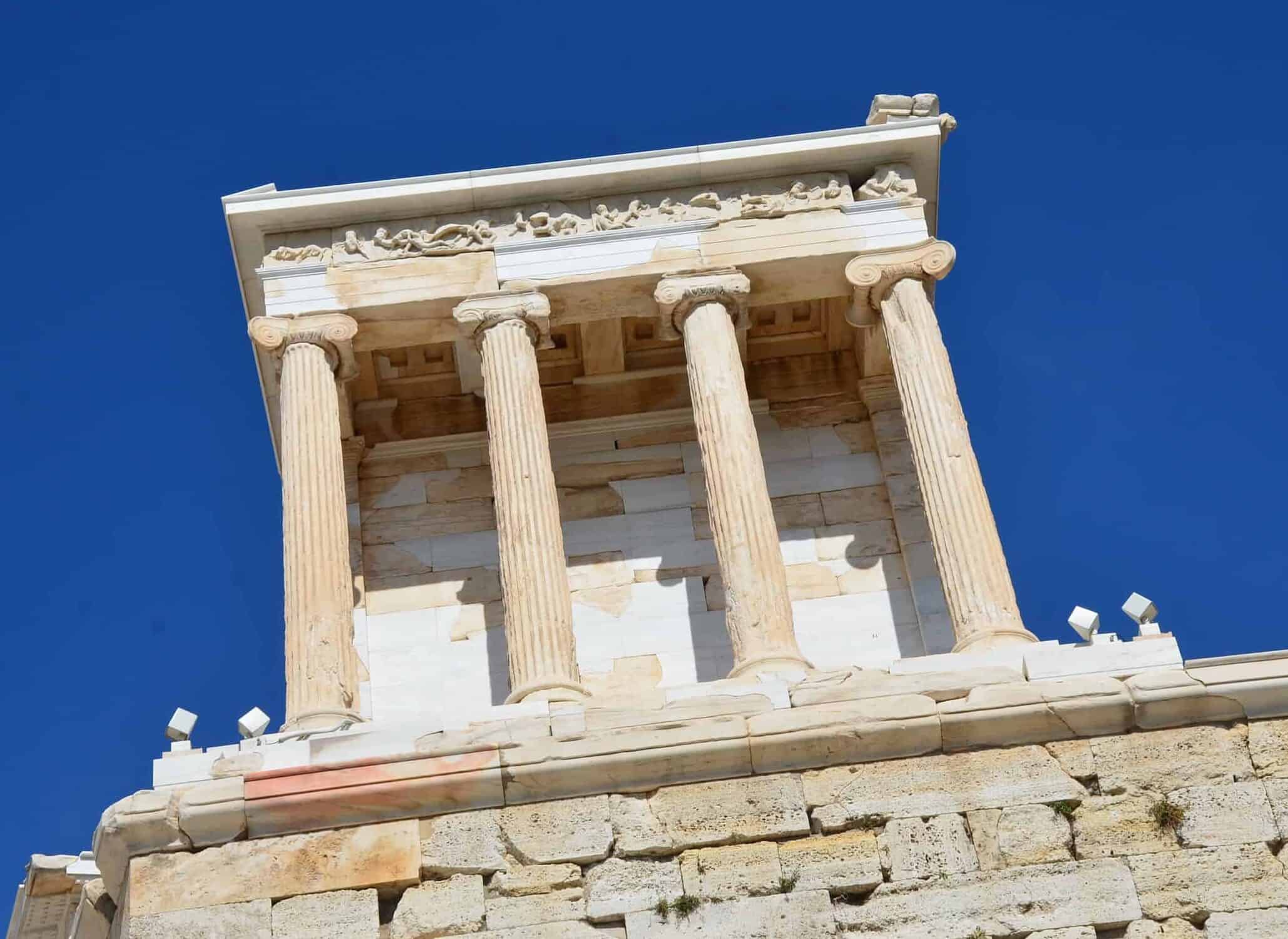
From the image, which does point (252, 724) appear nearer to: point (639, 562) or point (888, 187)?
point (639, 562)

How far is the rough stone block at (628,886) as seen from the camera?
16859 millimetres

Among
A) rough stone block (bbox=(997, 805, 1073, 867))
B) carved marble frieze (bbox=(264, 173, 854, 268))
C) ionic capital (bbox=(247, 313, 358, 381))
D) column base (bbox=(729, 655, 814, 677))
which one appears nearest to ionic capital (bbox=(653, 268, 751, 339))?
carved marble frieze (bbox=(264, 173, 854, 268))

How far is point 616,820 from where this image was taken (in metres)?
17.5

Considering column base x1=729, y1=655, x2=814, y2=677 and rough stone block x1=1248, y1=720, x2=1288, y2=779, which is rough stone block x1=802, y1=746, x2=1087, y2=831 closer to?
rough stone block x1=1248, y1=720, x2=1288, y2=779

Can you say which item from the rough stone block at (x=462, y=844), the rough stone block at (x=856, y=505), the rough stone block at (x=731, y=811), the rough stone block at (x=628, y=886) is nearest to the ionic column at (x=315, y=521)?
the rough stone block at (x=462, y=844)

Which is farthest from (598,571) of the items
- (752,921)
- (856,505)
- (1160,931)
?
(1160,931)

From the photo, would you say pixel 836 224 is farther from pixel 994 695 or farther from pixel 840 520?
pixel 994 695

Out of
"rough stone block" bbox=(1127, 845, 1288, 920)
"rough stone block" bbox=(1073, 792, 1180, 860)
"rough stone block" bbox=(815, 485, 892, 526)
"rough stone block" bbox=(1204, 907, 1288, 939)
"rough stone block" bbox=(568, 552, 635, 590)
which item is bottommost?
"rough stone block" bbox=(1204, 907, 1288, 939)

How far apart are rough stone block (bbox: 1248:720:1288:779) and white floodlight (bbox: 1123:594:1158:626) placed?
57.6 inches

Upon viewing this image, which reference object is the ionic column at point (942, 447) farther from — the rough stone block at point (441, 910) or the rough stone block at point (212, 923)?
the rough stone block at point (212, 923)

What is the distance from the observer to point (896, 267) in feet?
73.6

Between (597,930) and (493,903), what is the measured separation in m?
0.84

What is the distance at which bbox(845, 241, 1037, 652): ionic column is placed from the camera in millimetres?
19766

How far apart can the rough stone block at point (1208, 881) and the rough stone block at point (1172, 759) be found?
2.24 feet
